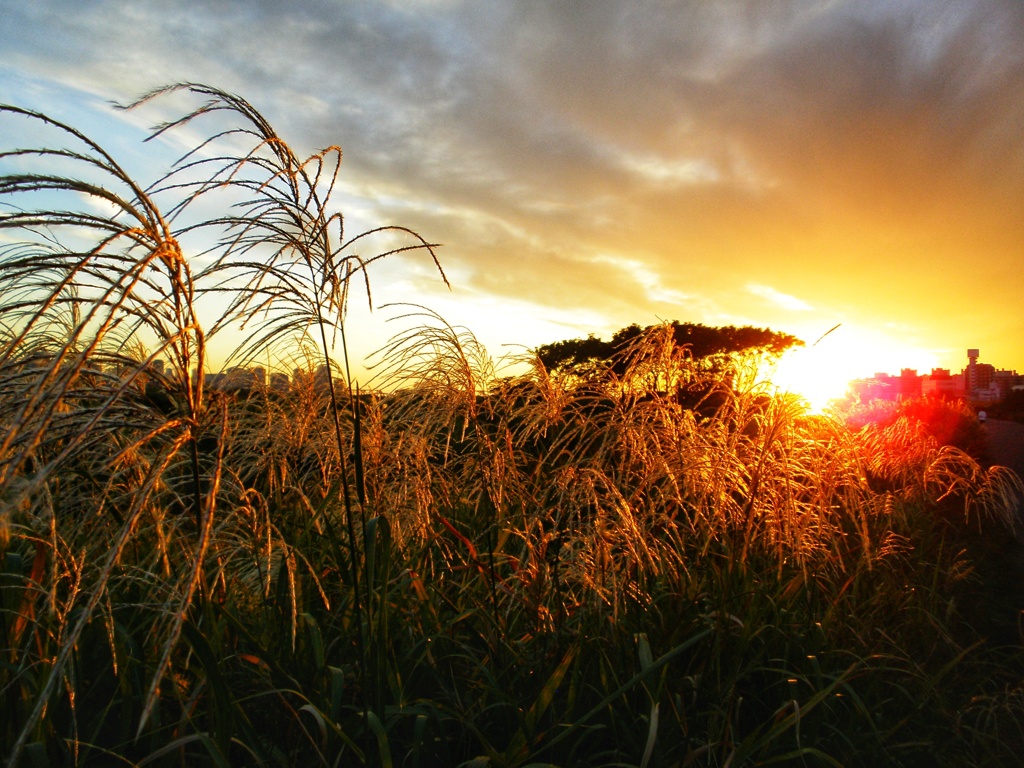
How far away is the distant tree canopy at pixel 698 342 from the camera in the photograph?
13266mm

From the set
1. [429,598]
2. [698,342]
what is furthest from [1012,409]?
[429,598]

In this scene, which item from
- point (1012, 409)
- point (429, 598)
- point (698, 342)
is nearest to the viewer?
point (429, 598)

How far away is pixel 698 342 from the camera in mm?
13820

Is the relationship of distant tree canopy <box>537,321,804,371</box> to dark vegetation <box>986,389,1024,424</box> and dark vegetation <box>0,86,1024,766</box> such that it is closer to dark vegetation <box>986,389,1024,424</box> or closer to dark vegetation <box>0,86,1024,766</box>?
dark vegetation <box>0,86,1024,766</box>

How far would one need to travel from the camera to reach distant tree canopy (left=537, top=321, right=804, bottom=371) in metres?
13.3

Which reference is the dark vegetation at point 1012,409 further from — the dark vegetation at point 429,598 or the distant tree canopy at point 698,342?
the dark vegetation at point 429,598

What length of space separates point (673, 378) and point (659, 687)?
1544 mm

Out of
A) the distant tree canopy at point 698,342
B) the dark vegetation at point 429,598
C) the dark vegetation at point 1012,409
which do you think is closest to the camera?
the dark vegetation at point 429,598

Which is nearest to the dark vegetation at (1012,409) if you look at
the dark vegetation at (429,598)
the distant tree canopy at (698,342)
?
the distant tree canopy at (698,342)

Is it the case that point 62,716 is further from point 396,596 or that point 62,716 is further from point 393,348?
point 393,348

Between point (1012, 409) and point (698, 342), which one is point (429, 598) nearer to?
point (698, 342)

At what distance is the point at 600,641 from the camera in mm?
2953

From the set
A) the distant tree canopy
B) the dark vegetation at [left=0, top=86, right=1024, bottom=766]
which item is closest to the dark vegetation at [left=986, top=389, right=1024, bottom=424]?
the distant tree canopy

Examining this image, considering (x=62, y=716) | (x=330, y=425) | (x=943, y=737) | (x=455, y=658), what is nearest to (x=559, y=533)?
(x=455, y=658)
